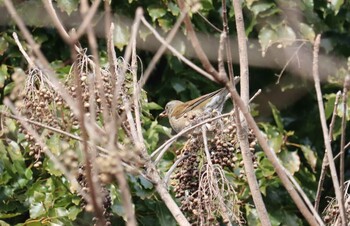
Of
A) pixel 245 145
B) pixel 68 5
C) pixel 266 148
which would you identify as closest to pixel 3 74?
pixel 68 5

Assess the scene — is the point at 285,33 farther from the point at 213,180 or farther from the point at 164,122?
the point at 213,180

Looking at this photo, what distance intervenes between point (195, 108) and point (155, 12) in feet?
3.34

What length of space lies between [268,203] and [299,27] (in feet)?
2.95

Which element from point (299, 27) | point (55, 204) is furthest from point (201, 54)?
point (299, 27)

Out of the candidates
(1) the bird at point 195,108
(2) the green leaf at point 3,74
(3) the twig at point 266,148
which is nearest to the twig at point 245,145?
(3) the twig at point 266,148

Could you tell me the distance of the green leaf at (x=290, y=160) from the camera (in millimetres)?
4164

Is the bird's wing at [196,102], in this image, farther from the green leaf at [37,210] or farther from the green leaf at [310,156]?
the green leaf at [310,156]

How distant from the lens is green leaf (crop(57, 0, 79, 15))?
13.5ft

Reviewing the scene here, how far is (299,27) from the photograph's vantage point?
176 inches

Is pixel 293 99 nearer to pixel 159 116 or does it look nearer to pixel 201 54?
pixel 159 116

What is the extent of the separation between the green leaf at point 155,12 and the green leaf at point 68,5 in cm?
36

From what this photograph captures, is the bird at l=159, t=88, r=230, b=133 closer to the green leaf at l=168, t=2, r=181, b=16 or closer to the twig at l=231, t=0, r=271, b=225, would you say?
the green leaf at l=168, t=2, r=181, b=16

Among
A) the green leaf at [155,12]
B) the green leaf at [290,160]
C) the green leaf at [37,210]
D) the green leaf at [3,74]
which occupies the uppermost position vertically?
the green leaf at [155,12]

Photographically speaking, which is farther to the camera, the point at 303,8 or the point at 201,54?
the point at 303,8
